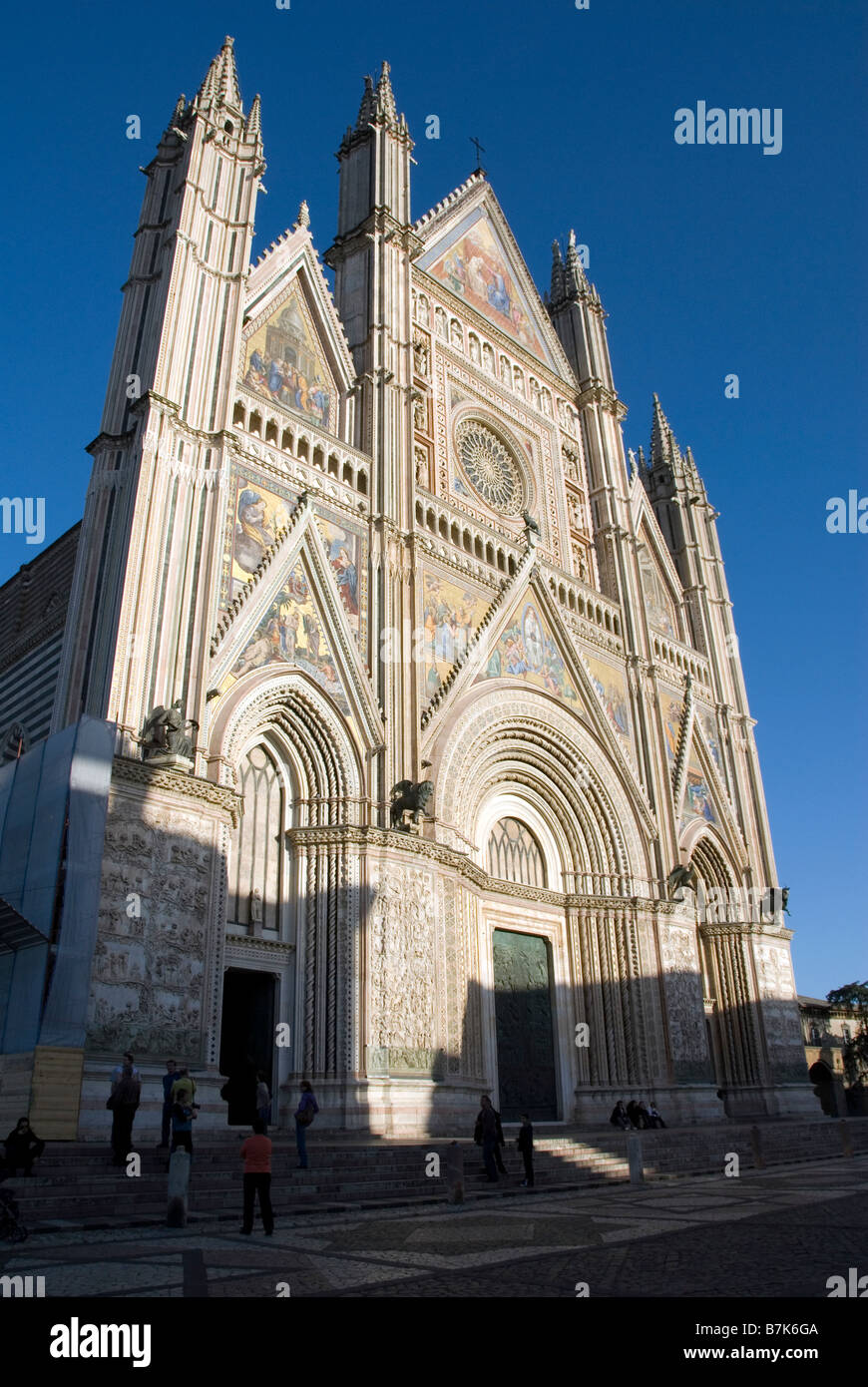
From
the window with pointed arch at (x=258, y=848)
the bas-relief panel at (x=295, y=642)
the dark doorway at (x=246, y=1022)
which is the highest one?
the bas-relief panel at (x=295, y=642)

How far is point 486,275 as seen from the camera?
97.5 ft

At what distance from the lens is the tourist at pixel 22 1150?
10.1 metres

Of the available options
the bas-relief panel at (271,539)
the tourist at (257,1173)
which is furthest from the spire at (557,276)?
the tourist at (257,1173)

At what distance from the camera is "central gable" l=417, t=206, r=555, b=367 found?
1110 inches

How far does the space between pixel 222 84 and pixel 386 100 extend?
21.6ft

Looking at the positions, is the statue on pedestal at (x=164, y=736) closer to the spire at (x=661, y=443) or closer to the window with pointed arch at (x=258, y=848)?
the window with pointed arch at (x=258, y=848)

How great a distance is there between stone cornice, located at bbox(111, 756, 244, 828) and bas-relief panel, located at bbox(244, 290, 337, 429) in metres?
8.72

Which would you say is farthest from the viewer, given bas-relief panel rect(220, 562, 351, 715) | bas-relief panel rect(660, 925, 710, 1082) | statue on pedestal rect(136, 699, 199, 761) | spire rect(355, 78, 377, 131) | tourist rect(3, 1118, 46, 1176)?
spire rect(355, 78, 377, 131)

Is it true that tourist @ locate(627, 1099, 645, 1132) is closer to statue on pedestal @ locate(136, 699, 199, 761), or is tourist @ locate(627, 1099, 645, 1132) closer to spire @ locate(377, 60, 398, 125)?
statue on pedestal @ locate(136, 699, 199, 761)

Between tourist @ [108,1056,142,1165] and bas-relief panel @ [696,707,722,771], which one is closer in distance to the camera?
tourist @ [108,1056,142,1165]

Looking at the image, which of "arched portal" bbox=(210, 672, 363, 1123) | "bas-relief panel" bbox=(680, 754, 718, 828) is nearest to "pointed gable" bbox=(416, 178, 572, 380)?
"bas-relief panel" bbox=(680, 754, 718, 828)

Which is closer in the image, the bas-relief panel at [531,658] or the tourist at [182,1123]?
the tourist at [182,1123]

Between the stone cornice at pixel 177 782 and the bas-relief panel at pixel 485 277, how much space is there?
17.7m
